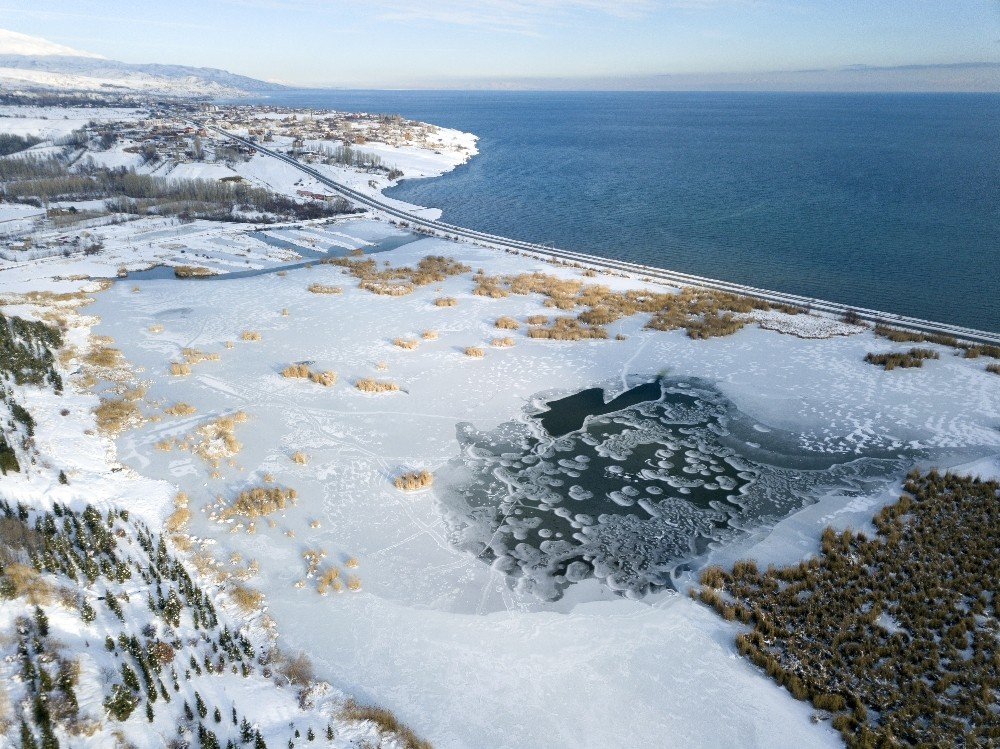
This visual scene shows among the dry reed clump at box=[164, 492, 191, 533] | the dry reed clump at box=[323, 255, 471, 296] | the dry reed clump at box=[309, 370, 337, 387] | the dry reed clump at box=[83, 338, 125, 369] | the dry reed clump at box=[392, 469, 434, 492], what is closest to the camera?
the dry reed clump at box=[164, 492, 191, 533]

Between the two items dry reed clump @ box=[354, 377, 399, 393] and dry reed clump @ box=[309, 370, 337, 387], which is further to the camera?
dry reed clump @ box=[309, 370, 337, 387]

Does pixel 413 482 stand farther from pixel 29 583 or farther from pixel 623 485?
pixel 29 583

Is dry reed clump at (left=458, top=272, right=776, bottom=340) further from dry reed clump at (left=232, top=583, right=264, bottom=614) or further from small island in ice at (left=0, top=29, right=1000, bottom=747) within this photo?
dry reed clump at (left=232, top=583, right=264, bottom=614)

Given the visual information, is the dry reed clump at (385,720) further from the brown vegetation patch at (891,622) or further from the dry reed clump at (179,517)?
the dry reed clump at (179,517)

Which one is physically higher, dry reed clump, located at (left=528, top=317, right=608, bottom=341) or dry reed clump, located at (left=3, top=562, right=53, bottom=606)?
dry reed clump, located at (left=528, top=317, right=608, bottom=341)

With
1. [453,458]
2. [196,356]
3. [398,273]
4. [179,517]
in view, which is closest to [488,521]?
[453,458]

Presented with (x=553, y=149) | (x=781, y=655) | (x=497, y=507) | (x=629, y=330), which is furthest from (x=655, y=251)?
(x=553, y=149)

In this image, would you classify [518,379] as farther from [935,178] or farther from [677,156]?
[677,156]

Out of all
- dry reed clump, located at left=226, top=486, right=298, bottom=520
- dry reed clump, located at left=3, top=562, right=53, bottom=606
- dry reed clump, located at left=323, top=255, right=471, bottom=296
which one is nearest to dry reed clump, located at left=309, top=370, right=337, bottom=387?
dry reed clump, located at left=226, top=486, right=298, bottom=520

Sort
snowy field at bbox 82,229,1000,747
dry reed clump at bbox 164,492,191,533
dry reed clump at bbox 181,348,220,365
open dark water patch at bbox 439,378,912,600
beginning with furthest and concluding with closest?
dry reed clump at bbox 181,348,220,365 → dry reed clump at bbox 164,492,191,533 → open dark water patch at bbox 439,378,912,600 → snowy field at bbox 82,229,1000,747
